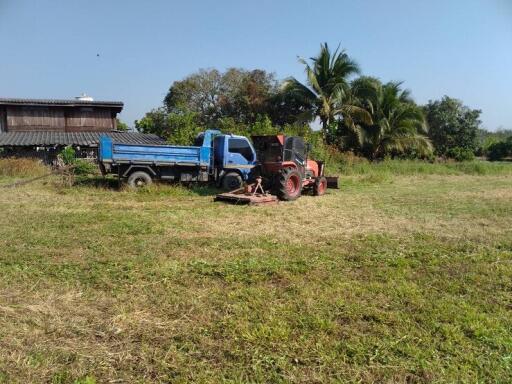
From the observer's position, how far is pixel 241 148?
40.1 ft

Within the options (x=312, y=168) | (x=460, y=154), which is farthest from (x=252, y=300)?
(x=460, y=154)

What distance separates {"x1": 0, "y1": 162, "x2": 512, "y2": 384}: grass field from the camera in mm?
2838

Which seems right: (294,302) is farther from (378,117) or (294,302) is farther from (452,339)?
(378,117)

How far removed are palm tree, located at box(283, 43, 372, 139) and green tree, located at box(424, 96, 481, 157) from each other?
1078cm

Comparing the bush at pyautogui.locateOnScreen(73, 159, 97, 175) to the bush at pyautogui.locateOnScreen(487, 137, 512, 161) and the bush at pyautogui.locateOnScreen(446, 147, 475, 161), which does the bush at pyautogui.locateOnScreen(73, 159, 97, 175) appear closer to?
the bush at pyautogui.locateOnScreen(446, 147, 475, 161)

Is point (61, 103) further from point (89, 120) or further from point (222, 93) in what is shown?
point (222, 93)

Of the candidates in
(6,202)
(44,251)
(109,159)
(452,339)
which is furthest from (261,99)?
(452,339)

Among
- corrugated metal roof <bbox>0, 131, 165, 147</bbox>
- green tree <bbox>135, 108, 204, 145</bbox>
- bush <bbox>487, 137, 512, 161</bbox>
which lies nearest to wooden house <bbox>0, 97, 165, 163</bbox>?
corrugated metal roof <bbox>0, 131, 165, 147</bbox>

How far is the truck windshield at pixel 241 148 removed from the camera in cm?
1211

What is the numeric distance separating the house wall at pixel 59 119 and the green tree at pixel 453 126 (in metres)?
24.3

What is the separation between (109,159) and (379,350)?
31.4 feet

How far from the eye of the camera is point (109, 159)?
36.1 ft

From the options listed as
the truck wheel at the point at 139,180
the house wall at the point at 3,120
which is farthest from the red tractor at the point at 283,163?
the house wall at the point at 3,120

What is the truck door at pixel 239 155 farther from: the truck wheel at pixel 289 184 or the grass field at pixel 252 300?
the grass field at pixel 252 300
